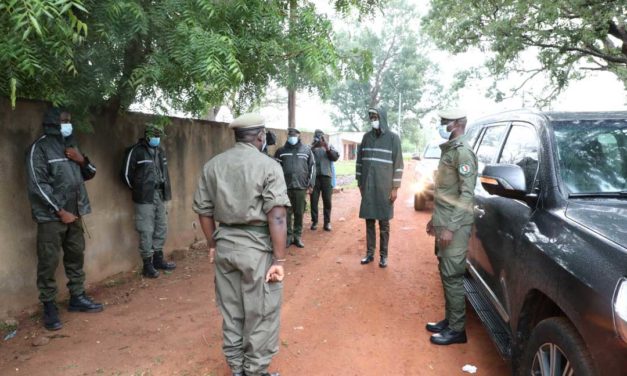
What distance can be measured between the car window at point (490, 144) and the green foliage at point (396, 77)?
32.0m

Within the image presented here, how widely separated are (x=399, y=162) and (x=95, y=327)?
403cm

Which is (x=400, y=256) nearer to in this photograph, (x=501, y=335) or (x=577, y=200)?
(x=501, y=335)

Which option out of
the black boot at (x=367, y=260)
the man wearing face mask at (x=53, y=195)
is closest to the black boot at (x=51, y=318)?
the man wearing face mask at (x=53, y=195)

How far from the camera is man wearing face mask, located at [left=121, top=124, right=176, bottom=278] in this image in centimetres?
511

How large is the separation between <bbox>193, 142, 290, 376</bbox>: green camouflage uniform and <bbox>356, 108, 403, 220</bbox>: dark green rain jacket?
290 centimetres

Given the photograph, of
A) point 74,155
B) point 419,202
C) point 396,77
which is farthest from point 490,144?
point 396,77

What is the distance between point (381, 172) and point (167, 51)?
3.13 metres

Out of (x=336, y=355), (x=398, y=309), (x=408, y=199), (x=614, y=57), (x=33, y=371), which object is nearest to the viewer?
(x=33, y=371)

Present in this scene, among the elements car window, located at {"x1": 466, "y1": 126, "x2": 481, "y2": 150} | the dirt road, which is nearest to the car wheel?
the dirt road

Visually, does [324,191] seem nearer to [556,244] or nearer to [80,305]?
[80,305]

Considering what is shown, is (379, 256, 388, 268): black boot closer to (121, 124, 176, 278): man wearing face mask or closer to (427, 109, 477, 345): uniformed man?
(427, 109, 477, 345): uniformed man

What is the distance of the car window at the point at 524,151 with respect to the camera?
2.91 metres

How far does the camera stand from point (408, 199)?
504 inches

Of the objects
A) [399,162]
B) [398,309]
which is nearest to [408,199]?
[399,162]
